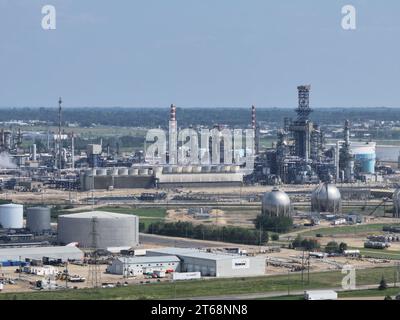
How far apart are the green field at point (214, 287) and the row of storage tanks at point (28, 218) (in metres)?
13.8

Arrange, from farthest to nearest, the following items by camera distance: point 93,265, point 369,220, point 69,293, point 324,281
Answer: point 369,220
point 93,265
point 324,281
point 69,293

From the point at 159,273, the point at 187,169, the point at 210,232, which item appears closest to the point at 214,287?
the point at 159,273

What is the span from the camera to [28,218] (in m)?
43.1

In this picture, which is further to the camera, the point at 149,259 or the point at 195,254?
the point at 195,254

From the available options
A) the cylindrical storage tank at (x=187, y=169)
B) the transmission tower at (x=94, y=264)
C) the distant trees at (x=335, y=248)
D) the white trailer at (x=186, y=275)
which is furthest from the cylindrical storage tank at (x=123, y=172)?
the white trailer at (x=186, y=275)

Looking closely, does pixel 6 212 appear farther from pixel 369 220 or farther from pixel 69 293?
pixel 69 293

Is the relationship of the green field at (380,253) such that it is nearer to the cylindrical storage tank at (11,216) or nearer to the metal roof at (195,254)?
the metal roof at (195,254)

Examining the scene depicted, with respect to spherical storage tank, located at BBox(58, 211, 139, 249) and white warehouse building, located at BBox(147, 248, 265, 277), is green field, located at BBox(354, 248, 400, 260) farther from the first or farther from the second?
spherical storage tank, located at BBox(58, 211, 139, 249)

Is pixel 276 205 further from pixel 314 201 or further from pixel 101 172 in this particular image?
pixel 101 172

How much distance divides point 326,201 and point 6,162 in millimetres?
34845

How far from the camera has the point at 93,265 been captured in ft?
110

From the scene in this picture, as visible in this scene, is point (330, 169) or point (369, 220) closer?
point (369, 220)

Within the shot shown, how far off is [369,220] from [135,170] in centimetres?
2296
